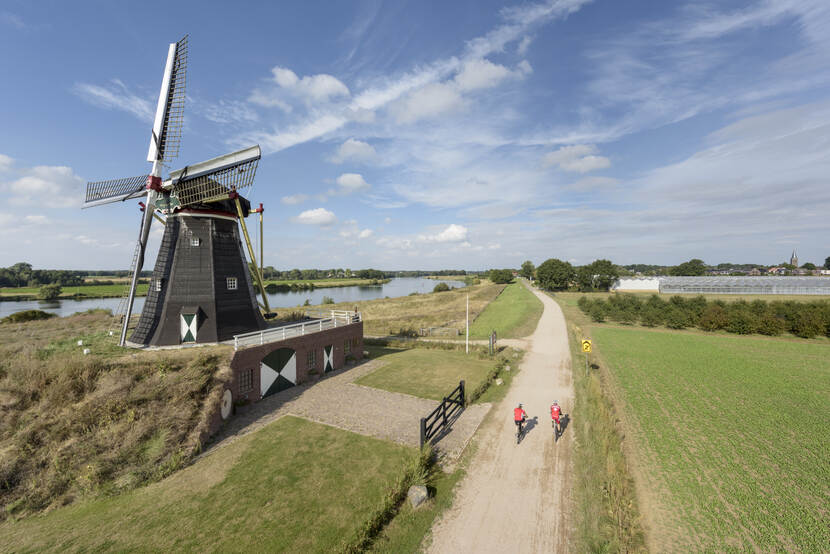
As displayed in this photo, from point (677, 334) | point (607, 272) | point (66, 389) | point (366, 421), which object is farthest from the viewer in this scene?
point (607, 272)

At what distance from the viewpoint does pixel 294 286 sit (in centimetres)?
10062

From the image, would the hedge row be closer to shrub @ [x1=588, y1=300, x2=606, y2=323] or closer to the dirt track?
shrub @ [x1=588, y1=300, x2=606, y2=323]

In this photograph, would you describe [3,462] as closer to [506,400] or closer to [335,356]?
[335,356]

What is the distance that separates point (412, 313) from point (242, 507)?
39.8 meters

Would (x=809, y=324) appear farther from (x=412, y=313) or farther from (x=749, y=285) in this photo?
(x=749, y=285)

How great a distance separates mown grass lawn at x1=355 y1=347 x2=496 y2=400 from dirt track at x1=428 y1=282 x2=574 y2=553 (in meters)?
3.41

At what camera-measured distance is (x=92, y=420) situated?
364 inches

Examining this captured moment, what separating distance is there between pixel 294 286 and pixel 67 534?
326ft

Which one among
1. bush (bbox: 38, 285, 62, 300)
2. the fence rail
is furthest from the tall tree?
bush (bbox: 38, 285, 62, 300)

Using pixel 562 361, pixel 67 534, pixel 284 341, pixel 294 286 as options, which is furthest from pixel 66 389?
pixel 294 286

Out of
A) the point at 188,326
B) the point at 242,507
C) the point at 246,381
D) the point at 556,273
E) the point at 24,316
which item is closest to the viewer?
the point at 242,507

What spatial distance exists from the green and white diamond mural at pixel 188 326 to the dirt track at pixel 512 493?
1435cm

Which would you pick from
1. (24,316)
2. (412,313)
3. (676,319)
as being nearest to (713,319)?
(676,319)

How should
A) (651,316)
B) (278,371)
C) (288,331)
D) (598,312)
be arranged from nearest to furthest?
(278,371)
(288,331)
(651,316)
(598,312)
